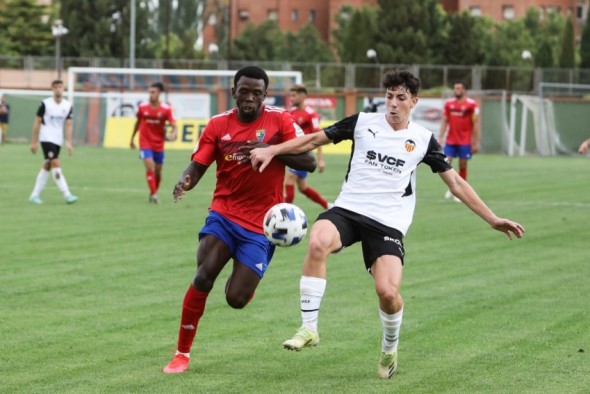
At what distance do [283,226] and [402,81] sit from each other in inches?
48.7

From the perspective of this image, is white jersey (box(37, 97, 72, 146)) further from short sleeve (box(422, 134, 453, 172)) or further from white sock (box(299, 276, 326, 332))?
white sock (box(299, 276, 326, 332))

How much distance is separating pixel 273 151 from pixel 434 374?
182 centimetres

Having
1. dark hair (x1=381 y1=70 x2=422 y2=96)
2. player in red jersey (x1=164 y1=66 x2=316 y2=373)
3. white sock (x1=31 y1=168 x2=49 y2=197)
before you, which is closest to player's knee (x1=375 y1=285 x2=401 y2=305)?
player in red jersey (x1=164 y1=66 x2=316 y2=373)

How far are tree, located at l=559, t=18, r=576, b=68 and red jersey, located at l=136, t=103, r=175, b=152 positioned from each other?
54411 mm

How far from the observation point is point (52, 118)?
22953mm

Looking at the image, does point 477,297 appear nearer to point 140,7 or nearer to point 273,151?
point 273,151

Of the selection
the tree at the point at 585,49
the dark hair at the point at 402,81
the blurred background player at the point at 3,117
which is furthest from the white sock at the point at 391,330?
the tree at the point at 585,49

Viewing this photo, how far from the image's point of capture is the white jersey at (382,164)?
27.8 feet

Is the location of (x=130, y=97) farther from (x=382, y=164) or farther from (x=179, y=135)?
(x=382, y=164)

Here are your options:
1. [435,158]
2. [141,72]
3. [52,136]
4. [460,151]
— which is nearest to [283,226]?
[435,158]

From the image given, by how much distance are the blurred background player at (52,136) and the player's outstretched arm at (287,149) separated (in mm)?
14372

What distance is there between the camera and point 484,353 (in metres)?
9.12

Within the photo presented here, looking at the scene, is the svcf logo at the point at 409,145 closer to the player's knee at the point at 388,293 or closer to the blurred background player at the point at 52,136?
the player's knee at the point at 388,293

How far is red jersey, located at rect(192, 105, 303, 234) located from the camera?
8.63 m
